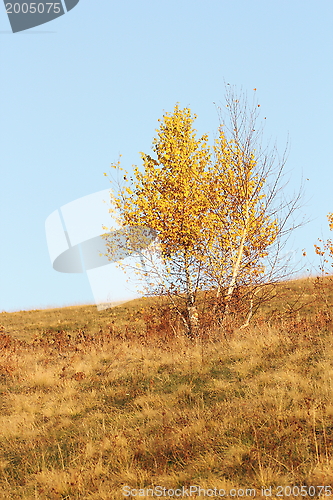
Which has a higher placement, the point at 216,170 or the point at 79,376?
the point at 216,170

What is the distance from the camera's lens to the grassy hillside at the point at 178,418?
6758mm

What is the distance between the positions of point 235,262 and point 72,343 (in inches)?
302

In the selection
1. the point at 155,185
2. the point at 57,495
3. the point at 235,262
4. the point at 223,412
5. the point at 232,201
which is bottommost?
the point at 57,495

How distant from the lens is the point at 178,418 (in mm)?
8523

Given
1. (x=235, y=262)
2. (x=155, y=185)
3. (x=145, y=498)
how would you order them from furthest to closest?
(x=155, y=185)
(x=235, y=262)
(x=145, y=498)

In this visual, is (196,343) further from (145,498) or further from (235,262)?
(145,498)

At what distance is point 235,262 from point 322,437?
8.77 meters

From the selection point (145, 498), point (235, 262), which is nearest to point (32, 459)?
point (145, 498)

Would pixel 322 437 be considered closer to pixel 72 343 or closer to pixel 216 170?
pixel 216 170

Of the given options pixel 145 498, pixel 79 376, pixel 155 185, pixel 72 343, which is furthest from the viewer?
pixel 72 343

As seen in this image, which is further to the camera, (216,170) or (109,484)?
(216,170)

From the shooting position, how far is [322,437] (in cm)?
709

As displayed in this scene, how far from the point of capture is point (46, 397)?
38.4 ft

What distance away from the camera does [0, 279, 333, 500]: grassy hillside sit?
6.76m
